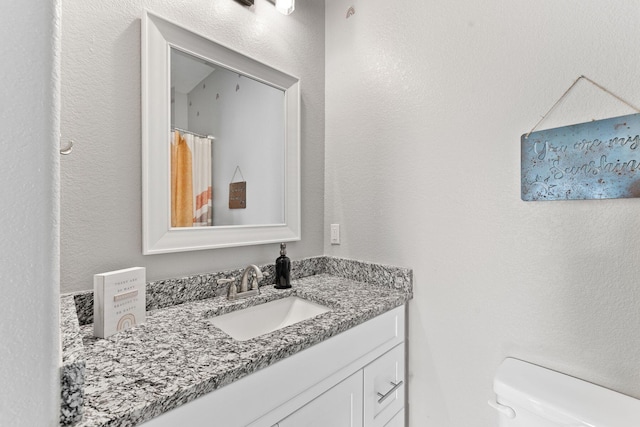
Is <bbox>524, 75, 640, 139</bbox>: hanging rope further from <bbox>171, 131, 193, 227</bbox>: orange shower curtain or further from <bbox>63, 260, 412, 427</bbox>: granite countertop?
<bbox>171, 131, 193, 227</bbox>: orange shower curtain

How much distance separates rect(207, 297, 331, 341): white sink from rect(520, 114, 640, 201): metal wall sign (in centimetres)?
87

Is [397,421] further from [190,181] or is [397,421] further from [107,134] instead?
[107,134]

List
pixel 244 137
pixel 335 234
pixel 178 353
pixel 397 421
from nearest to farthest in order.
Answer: pixel 178 353 < pixel 397 421 < pixel 244 137 < pixel 335 234

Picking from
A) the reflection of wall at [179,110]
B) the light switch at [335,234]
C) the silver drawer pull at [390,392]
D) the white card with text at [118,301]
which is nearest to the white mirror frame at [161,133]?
the reflection of wall at [179,110]

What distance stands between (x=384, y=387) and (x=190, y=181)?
1092 millimetres

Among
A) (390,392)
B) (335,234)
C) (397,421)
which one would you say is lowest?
(397,421)

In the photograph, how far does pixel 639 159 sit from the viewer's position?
0.76m

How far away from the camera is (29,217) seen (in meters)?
0.35

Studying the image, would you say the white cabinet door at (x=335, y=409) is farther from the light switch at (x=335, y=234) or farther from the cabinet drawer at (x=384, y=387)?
the light switch at (x=335, y=234)

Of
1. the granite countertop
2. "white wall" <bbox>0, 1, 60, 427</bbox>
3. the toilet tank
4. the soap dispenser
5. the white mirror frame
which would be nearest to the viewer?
"white wall" <bbox>0, 1, 60, 427</bbox>

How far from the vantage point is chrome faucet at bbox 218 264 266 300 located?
1115mm

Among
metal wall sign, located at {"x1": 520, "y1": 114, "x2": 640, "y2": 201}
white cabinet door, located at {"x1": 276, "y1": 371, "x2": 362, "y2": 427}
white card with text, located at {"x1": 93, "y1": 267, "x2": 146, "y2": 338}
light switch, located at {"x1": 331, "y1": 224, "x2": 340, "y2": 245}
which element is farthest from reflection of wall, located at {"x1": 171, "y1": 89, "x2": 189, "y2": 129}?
metal wall sign, located at {"x1": 520, "y1": 114, "x2": 640, "y2": 201}

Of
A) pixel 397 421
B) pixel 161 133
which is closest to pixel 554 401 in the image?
pixel 397 421

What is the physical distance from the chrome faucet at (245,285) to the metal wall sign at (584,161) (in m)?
1.03
